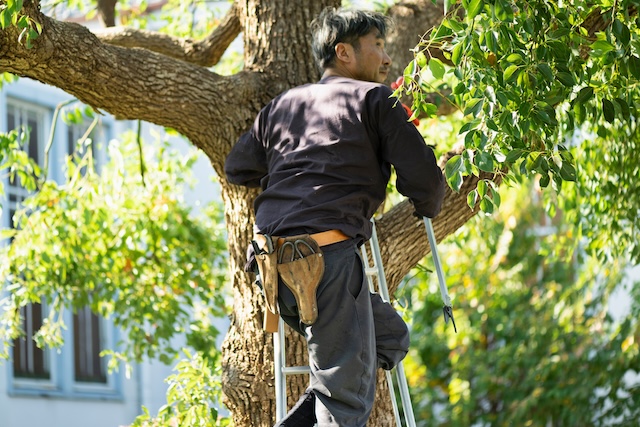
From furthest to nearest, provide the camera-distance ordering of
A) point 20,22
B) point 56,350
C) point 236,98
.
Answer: point 56,350 → point 236,98 → point 20,22

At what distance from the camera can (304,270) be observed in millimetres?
3549

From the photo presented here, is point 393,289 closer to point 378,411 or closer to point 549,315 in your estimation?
point 378,411

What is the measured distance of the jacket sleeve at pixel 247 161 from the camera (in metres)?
4.12

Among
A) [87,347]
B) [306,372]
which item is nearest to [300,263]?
[306,372]

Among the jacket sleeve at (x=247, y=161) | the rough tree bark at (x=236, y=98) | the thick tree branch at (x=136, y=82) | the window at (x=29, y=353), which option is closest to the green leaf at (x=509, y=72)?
the jacket sleeve at (x=247, y=161)

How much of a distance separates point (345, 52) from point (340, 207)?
66cm

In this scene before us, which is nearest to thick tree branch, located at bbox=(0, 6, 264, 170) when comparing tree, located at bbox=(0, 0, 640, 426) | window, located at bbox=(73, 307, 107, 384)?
tree, located at bbox=(0, 0, 640, 426)

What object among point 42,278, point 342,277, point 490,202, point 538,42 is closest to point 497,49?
point 538,42

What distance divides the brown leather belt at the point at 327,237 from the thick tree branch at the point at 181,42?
2.48 meters

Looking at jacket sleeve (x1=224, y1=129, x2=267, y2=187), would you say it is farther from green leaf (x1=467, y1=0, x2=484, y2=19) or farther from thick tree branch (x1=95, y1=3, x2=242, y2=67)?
thick tree branch (x1=95, y1=3, x2=242, y2=67)

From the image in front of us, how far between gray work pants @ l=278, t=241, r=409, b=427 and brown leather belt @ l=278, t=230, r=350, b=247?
2 cm

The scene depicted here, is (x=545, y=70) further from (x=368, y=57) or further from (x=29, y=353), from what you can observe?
(x=29, y=353)

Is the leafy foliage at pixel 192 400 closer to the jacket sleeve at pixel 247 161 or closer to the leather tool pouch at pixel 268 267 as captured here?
the jacket sleeve at pixel 247 161

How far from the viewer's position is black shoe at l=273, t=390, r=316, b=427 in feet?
12.0
